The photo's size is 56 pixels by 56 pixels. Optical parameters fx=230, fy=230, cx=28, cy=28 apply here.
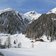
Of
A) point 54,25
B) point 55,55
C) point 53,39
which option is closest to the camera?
point 55,55


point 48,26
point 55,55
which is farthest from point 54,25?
point 55,55

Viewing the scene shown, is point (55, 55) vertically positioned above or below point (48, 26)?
below

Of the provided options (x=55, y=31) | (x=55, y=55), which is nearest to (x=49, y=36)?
(x=55, y=31)

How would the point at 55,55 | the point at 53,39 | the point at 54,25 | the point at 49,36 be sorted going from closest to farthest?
the point at 55,55 < the point at 53,39 < the point at 49,36 < the point at 54,25

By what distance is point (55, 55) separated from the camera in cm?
7769

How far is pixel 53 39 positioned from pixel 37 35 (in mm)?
31163

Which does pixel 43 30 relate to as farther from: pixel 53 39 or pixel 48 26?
pixel 53 39

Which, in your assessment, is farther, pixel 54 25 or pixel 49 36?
pixel 54 25

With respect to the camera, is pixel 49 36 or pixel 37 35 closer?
pixel 49 36

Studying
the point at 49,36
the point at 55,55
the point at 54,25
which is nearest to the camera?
the point at 55,55

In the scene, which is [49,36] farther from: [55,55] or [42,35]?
[55,55]

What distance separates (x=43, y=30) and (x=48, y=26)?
5.51 metres

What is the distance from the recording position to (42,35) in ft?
632

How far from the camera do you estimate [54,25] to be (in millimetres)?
193500
